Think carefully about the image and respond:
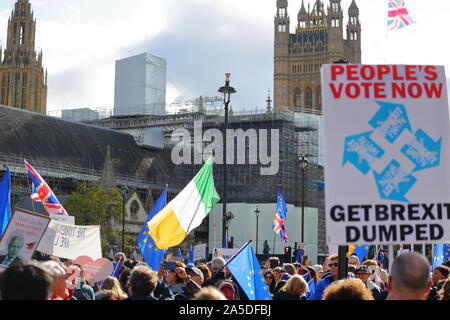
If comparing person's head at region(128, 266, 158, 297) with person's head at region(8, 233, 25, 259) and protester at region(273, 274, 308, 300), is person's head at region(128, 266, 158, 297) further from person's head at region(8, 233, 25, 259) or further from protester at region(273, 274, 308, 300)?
person's head at region(8, 233, 25, 259)

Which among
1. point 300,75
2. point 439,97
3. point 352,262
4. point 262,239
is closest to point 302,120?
point 262,239

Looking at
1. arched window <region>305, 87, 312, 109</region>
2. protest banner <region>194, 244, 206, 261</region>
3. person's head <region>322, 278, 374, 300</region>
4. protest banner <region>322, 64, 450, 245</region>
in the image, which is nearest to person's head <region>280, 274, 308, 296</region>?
protest banner <region>322, 64, 450, 245</region>

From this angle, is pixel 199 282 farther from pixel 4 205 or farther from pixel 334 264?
pixel 4 205

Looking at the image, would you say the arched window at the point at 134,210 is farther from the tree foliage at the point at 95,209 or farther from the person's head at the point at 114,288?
the person's head at the point at 114,288

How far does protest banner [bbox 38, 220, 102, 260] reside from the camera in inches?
484

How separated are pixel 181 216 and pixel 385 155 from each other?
7034 mm

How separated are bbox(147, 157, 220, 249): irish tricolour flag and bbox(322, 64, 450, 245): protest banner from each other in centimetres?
625

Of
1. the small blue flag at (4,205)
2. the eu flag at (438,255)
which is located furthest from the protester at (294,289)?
the eu flag at (438,255)

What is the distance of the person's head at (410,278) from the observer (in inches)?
186

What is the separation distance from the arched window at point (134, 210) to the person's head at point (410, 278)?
187 ft

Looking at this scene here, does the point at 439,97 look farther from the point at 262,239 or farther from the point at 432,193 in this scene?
the point at 262,239

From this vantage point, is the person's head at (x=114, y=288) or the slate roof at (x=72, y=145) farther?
the slate roof at (x=72, y=145)

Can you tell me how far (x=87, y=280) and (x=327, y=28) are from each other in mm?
121226

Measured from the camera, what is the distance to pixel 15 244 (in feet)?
29.6
